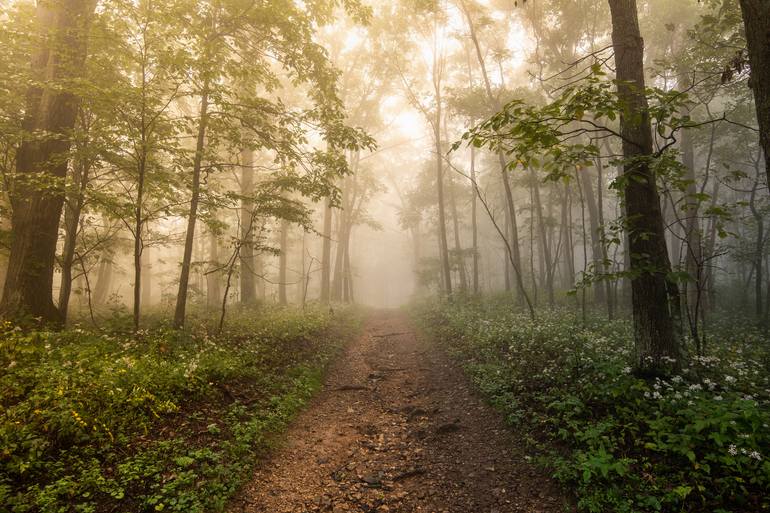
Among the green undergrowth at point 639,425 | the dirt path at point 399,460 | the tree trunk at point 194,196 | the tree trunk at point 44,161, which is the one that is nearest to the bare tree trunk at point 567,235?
the green undergrowth at point 639,425

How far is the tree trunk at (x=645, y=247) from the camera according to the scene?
6094 mm

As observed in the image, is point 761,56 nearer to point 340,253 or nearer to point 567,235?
point 567,235

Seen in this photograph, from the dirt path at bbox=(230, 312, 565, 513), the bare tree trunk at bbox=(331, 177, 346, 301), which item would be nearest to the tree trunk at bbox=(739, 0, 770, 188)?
the dirt path at bbox=(230, 312, 565, 513)

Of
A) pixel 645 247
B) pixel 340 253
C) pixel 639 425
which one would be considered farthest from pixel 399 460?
pixel 340 253

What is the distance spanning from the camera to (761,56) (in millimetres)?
3717

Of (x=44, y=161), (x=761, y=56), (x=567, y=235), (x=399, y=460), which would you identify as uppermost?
(x=44, y=161)

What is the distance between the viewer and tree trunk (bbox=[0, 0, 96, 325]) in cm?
759

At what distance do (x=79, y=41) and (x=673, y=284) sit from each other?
13227mm

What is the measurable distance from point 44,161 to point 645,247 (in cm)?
1266

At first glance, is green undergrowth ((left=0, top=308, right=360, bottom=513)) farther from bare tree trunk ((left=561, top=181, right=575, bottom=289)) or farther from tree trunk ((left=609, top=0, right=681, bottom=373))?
bare tree trunk ((left=561, top=181, right=575, bottom=289))

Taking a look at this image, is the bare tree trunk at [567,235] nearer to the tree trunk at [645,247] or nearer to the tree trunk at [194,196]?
the tree trunk at [645,247]

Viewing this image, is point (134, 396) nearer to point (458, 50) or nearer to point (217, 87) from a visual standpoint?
point (217, 87)

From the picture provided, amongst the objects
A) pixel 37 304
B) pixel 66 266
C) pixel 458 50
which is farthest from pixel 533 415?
pixel 458 50

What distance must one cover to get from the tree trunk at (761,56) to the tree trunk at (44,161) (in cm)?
1120
